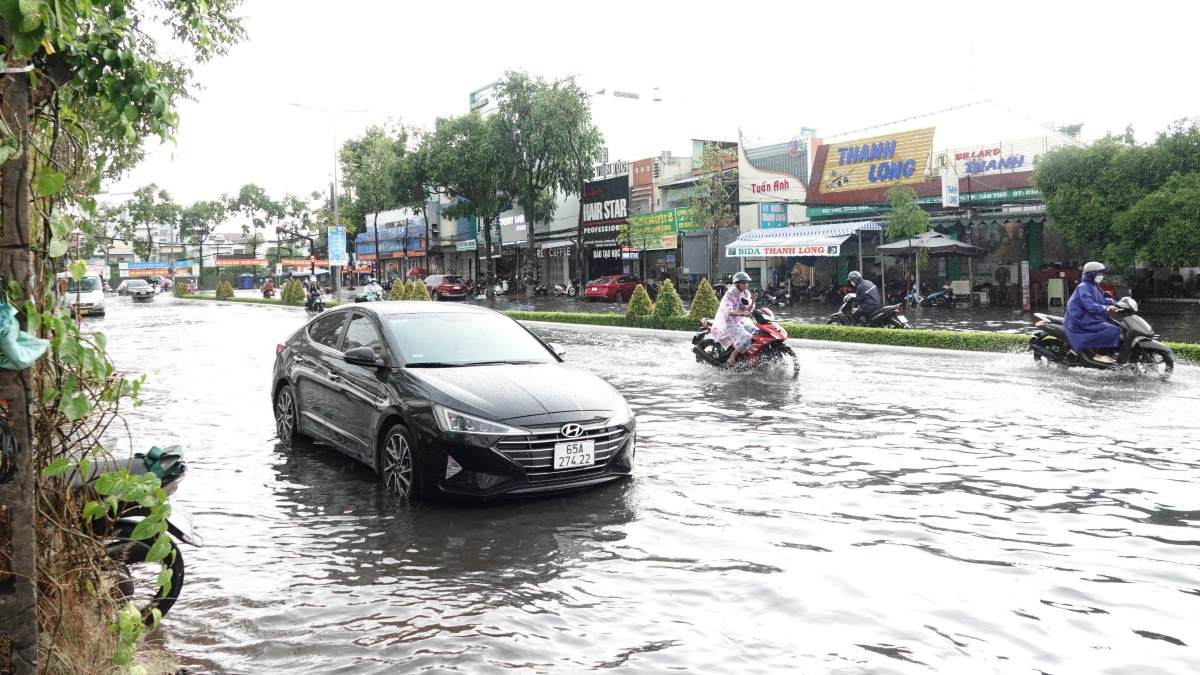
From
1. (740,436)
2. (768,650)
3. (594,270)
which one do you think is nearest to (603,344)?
(740,436)

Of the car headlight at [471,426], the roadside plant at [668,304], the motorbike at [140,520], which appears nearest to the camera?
the motorbike at [140,520]

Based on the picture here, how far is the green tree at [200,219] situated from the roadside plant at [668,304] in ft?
266

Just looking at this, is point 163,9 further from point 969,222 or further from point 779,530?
point 969,222

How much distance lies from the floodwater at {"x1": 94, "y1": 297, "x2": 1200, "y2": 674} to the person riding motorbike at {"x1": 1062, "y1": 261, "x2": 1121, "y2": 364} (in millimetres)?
3492

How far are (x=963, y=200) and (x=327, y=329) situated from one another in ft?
97.7

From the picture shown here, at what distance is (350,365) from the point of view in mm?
8039

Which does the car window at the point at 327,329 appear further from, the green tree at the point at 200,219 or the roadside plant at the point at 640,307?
the green tree at the point at 200,219

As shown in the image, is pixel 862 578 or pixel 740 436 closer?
pixel 862 578

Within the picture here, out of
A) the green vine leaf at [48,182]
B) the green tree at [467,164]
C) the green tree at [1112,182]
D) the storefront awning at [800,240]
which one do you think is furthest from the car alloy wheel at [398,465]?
the green tree at [467,164]

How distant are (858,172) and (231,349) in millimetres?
25627

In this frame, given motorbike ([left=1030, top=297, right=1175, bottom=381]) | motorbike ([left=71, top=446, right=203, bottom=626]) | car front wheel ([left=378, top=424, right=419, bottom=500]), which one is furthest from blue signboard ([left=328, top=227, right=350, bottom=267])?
motorbike ([left=71, top=446, right=203, bottom=626])

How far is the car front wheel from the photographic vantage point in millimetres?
6855

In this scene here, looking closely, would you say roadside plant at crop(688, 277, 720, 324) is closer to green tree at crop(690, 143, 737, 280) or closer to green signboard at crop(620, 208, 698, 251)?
green tree at crop(690, 143, 737, 280)

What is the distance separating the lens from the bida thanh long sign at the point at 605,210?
173ft
